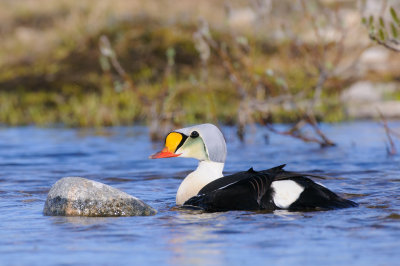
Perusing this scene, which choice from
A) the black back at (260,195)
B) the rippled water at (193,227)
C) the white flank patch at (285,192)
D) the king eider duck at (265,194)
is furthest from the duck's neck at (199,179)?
the white flank patch at (285,192)

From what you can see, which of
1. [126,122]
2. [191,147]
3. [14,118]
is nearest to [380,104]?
[126,122]

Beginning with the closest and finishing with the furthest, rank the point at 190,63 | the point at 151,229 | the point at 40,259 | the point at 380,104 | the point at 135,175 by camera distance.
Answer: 1. the point at 40,259
2. the point at 151,229
3. the point at 135,175
4. the point at 380,104
5. the point at 190,63

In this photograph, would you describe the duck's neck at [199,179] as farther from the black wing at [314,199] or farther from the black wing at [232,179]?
the black wing at [314,199]

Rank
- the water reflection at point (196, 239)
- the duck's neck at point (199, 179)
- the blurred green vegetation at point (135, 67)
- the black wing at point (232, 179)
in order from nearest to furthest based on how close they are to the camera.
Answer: the water reflection at point (196, 239)
the black wing at point (232, 179)
the duck's neck at point (199, 179)
the blurred green vegetation at point (135, 67)

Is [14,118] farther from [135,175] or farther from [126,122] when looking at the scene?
[135,175]

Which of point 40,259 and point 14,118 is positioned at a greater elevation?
point 14,118

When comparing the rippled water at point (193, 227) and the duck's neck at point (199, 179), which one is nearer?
the rippled water at point (193, 227)

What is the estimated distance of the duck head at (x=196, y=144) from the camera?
7.37 meters

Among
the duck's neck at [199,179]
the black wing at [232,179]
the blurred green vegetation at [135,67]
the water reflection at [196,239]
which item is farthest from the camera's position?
the blurred green vegetation at [135,67]

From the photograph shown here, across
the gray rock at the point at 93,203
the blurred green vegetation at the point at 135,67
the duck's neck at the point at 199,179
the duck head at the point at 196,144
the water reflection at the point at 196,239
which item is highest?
the blurred green vegetation at the point at 135,67

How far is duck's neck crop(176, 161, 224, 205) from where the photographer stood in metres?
7.32

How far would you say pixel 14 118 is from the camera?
64.7ft

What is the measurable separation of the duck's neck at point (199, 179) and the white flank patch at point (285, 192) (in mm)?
745

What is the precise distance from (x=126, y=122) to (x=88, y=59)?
5.62 meters
